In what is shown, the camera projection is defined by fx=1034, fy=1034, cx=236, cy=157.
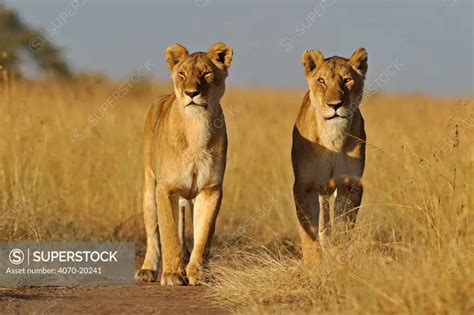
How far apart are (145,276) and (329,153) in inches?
63.4

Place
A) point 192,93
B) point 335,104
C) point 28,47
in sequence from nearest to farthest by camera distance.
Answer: point 192,93 < point 335,104 < point 28,47

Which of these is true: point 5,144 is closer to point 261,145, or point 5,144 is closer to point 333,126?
point 333,126

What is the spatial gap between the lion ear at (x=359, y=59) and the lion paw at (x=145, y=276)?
2.15 m

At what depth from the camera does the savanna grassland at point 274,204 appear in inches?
213

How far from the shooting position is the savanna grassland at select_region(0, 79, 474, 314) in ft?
17.7

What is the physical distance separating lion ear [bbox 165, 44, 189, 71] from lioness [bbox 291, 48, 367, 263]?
99 cm

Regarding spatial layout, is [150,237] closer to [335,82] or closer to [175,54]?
[175,54]

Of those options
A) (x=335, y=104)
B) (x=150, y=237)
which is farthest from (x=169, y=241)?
(x=335, y=104)

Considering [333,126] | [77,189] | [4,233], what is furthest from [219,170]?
[77,189]

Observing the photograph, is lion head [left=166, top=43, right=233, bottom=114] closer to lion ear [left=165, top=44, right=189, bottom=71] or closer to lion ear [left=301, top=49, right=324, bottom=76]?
lion ear [left=165, top=44, right=189, bottom=71]

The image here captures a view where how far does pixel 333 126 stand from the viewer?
7.47 meters

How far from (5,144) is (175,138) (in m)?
2.71

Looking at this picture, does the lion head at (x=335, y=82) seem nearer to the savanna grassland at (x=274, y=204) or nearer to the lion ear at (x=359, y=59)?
the lion ear at (x=359, y=59)

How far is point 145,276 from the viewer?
7.50 meters
